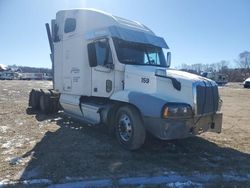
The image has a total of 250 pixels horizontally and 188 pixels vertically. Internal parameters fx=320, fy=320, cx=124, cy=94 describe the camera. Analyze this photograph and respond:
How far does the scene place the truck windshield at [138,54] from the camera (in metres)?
8.27

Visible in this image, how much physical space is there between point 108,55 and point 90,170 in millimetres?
3499

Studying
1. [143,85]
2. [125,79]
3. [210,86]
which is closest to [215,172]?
[210,86]

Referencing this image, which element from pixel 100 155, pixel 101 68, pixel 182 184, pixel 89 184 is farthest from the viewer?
pixel 101 68

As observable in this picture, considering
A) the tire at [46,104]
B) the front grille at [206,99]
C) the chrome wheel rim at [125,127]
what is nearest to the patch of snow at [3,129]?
the tire at [46,104]

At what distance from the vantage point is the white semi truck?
22.3 feet

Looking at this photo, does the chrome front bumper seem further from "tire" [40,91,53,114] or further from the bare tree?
the bare tree

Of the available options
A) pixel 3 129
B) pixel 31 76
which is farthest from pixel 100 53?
pixel 31 76

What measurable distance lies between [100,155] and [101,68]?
2.78 metres

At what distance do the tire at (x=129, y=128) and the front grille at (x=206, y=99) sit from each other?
1.33 metres

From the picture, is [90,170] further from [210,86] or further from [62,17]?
[62,17]

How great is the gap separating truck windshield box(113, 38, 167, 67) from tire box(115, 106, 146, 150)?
1427 millimetres

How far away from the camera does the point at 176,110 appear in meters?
6.56

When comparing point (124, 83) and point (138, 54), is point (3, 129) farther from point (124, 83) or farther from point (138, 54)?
point (138, 54)

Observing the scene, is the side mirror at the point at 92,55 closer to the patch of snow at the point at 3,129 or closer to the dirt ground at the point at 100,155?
the dirt ground at the point at 100,155
